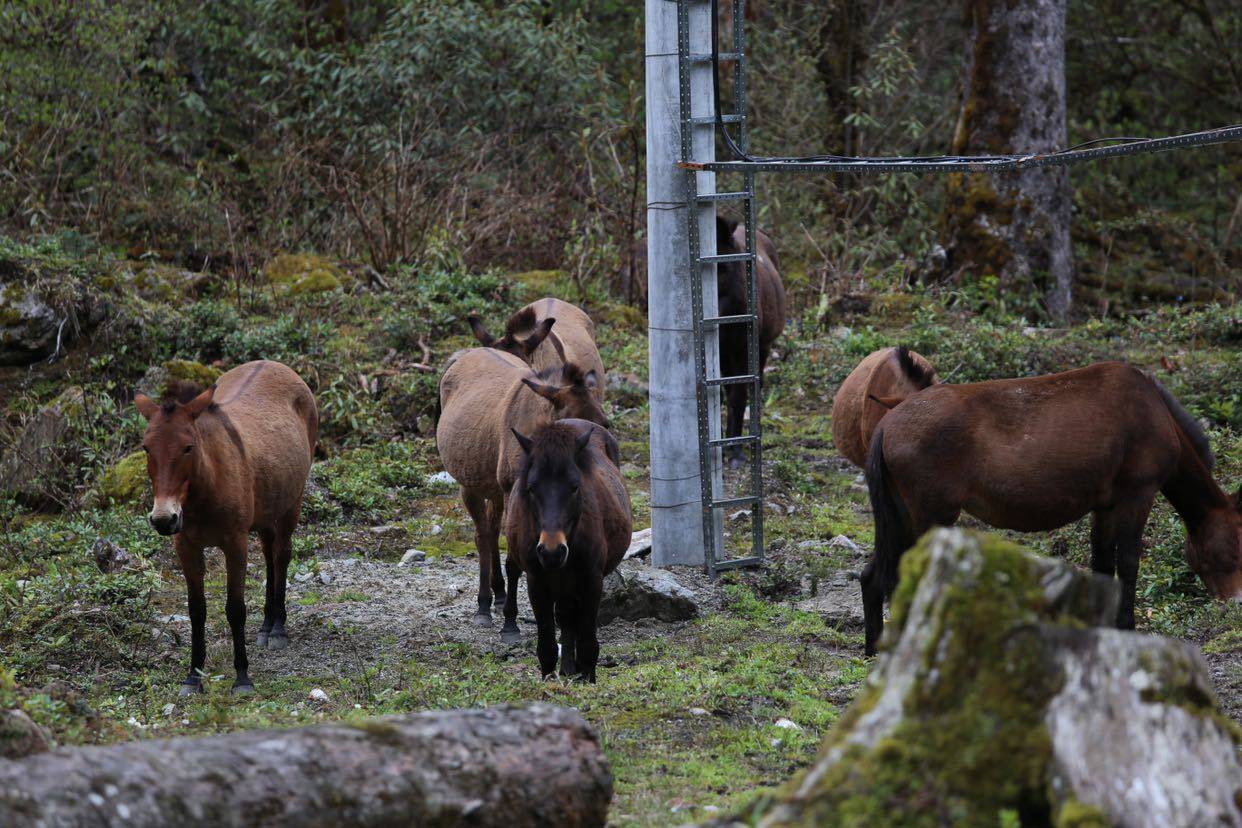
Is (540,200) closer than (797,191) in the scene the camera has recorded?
Yes

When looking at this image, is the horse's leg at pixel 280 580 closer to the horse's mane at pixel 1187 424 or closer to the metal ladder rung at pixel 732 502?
the metal ladder rung at pixel 732 502

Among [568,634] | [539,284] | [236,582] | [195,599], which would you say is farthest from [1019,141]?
[195,599]

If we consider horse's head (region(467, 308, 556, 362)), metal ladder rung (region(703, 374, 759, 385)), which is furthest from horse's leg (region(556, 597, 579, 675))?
horse's head (region(467, 308, 556, 362))

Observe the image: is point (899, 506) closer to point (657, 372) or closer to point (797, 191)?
point (657, 372)

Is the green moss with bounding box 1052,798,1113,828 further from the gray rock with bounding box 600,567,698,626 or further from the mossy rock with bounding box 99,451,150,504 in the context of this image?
the mossy rock with bounding box 99,451,150,504

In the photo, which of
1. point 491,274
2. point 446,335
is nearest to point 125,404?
point 446,335

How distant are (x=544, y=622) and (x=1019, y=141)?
494 inches

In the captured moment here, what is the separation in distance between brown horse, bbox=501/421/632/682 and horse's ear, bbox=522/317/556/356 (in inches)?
112

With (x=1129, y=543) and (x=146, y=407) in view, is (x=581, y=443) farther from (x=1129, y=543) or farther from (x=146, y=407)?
(x=1129, y=543)

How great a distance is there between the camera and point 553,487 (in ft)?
23.1

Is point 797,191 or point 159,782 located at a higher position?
point 797,191

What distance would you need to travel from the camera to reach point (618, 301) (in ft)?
55.2

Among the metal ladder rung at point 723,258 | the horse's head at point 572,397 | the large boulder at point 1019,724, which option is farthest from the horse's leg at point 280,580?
the large boulder at point 1019,724

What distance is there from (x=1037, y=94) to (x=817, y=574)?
33.9ft
